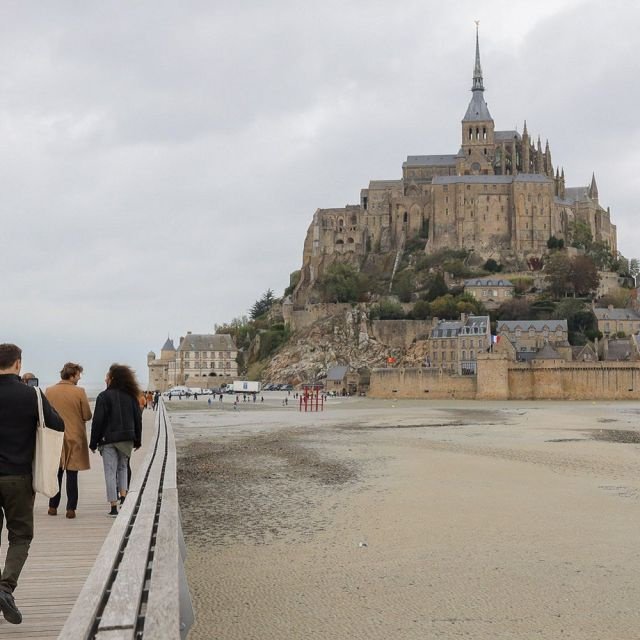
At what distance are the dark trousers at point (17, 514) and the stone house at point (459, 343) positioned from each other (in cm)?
6249

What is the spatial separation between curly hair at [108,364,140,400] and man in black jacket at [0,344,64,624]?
387 centimetres

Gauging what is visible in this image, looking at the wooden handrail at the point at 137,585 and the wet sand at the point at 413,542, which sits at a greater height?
the wooden handrail at the point at 137,585

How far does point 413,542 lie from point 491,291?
6968 centimetres

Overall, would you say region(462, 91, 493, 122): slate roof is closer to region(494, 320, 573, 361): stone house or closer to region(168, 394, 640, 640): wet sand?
region(494, 320, 573, 361): stone house

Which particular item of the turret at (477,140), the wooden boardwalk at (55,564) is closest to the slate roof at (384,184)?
the turret at (477,140)

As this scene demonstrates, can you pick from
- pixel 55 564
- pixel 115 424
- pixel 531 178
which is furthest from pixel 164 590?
pixel 531 178

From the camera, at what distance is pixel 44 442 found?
5453 mm

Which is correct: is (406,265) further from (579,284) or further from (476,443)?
(476,443)

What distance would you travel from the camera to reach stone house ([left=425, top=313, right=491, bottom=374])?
225 feet

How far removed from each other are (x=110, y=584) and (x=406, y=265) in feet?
285

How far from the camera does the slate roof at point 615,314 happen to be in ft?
234

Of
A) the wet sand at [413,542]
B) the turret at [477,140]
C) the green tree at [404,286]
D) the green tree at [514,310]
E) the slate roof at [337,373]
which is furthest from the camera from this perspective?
the turret at [477,140]

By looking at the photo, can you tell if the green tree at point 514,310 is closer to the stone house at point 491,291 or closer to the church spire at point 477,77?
the stone house at point 491,291

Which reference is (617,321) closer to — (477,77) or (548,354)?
(548,354)
